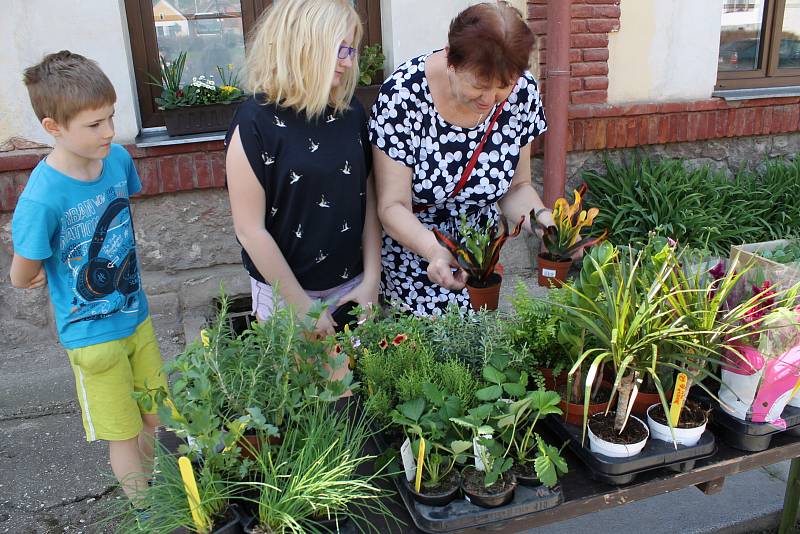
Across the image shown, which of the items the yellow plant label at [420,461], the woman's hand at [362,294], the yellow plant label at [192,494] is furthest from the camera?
the woman's hand at [362,294]

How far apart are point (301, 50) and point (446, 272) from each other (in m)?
0.72

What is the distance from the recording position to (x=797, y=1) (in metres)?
5.33

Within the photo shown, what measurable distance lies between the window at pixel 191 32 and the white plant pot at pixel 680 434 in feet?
11.1

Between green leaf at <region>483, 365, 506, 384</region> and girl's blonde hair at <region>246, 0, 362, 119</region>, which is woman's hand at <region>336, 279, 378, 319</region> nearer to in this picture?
girl's blonde hair at <region>246, 0, 362, 119</region>

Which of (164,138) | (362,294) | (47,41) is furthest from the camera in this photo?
(164,138)

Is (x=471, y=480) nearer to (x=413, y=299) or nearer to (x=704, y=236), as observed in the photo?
(x=413, y=299)

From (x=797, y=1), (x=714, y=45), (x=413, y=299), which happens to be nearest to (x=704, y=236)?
(x=714, y=45)

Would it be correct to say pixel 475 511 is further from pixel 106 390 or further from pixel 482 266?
pixel 106 390

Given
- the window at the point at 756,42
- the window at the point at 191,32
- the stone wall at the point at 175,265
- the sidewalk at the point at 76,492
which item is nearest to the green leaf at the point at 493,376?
the sidewalk at the point at 76,492

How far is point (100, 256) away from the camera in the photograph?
6.97ft

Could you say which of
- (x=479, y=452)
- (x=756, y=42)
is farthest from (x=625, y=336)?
(x=756, y=42)

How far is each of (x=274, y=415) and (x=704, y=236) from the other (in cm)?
385

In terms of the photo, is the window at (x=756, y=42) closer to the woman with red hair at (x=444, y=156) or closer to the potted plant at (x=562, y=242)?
the woman with red hair at (x=444, y=156)

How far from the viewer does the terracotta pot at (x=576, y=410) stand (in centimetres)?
144
